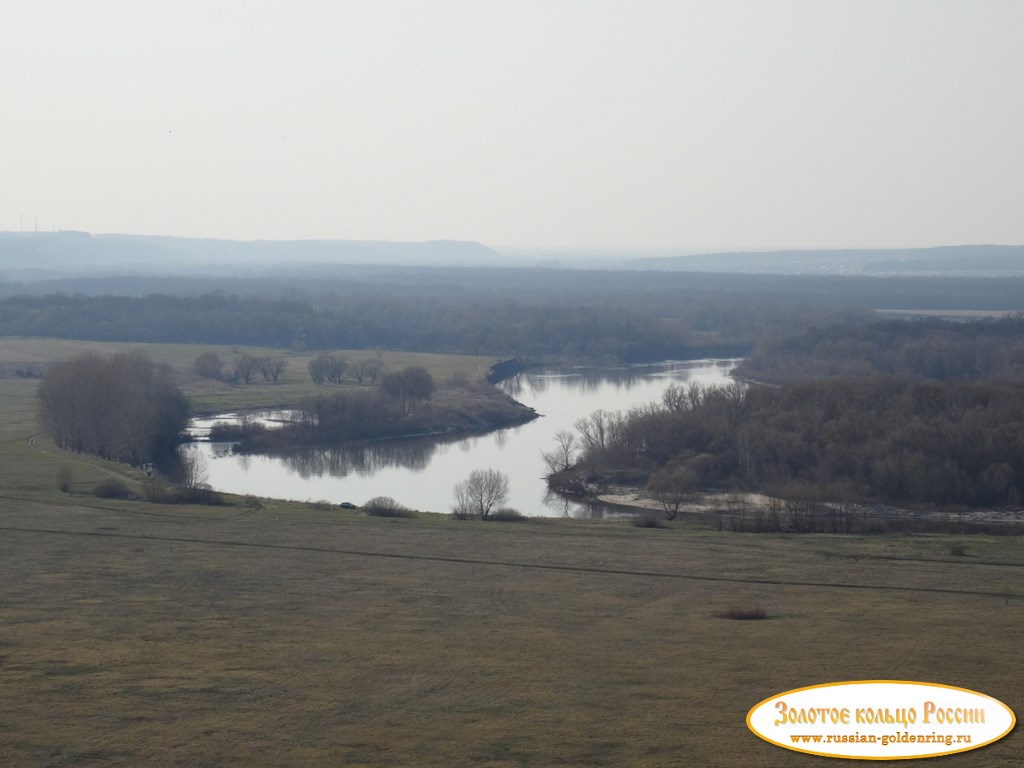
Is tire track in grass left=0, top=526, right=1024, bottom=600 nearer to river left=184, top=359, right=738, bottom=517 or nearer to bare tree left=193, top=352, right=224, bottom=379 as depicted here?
river left=184, top=359, right=738, bottom=517

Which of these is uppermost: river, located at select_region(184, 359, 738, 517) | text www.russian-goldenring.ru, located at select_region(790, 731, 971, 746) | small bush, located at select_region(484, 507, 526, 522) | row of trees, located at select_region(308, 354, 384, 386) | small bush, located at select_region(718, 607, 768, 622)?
text www.russian-goldenring.ru, located at select_region(790, 731, 971, 746)

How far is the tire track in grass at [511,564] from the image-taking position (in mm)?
15541

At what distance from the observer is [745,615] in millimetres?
13930

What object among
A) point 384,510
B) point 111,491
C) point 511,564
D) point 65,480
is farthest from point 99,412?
point 511,564

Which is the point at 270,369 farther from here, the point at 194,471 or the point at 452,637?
the point at 452,637

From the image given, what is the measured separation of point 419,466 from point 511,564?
18535 mm

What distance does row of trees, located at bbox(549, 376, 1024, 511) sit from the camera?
2891cm

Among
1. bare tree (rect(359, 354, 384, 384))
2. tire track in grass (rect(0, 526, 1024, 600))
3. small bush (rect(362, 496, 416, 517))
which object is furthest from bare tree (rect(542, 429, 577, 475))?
bare tree (rect(359, 354, 384, 384))

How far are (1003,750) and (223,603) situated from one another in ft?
28.7

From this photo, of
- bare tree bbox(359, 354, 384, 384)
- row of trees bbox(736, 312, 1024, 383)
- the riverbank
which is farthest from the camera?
row of trees bbox(736, 312, 1024, 383)

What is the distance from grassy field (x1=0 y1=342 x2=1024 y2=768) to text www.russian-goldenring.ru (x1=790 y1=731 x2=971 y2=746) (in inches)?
10.5

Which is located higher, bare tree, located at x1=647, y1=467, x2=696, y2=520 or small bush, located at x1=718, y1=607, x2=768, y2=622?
small bush, located at x1=718, y1=607, x2=768, y2=622

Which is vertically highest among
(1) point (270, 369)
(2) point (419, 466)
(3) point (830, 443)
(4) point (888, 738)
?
(4) point (888, 738)

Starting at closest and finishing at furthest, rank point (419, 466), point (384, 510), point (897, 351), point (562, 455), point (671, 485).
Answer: point (384, 510), point (671, 485), point (562, 455), point (419, 466), point (897, 351)
